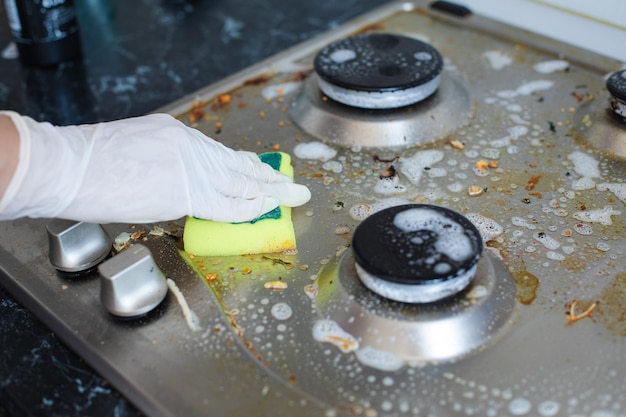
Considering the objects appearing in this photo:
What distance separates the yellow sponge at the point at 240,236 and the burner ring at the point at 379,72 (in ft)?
1.01

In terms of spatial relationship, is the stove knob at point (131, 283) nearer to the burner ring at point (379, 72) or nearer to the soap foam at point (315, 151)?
the soap foam at point (315, 151)

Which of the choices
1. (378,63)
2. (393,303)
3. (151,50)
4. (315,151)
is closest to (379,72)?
(378,63)

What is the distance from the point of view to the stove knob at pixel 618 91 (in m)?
1.07

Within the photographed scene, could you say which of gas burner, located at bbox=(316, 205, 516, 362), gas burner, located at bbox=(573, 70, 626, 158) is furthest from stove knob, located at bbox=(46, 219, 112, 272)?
gas burner, located at bbox=(573, 70, 626, 158)

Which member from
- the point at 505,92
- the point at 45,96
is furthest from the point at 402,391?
the point at 45,96

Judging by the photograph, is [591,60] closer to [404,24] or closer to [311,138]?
[404,24]

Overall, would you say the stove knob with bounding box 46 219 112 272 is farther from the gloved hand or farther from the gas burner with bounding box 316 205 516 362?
the gas burner with bounding box 316 205 516 362

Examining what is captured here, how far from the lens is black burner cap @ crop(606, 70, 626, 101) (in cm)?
107

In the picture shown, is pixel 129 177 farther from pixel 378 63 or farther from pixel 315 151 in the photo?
pixel 378 63

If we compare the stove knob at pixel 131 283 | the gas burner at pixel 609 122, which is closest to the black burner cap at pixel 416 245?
the stove knob at pixel 131 283

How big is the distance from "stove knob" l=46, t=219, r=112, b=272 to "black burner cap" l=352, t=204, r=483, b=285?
1.12ft

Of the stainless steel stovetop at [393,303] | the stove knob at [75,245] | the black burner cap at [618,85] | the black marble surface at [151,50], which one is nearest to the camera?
the stainless steel stovetop at [393,303]

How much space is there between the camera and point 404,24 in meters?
1.44

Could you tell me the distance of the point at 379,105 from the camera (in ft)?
3.68
